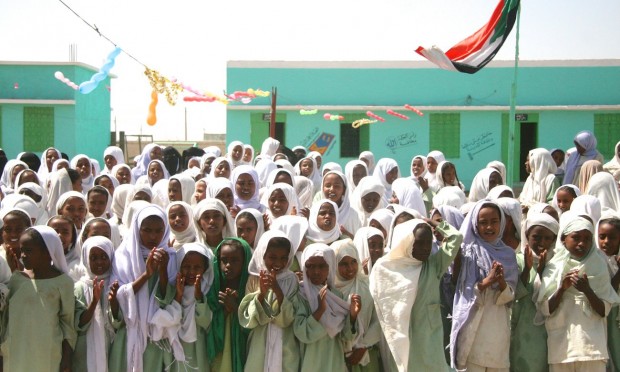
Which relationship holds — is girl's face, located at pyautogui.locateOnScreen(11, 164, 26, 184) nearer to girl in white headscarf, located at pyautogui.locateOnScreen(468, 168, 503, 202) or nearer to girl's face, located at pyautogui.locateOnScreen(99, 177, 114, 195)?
girl's face, located at pyautogui.locateOnScreen(99, 177, 114, 195)

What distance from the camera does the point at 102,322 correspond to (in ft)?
15.9

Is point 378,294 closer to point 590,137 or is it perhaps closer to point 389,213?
point 389,213

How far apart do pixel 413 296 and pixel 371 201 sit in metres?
2.61

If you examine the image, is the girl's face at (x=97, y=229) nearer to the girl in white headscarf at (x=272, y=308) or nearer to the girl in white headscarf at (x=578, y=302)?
the girl in white headscarf at (x=272, y=308)

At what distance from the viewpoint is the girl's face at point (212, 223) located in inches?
229

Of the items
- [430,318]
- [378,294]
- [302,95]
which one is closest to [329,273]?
[378,294]

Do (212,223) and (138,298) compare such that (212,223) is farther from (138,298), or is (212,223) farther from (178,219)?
(138,298)

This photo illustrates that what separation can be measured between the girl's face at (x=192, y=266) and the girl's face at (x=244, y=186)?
2638 millimetres

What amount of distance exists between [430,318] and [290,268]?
40.8 inches

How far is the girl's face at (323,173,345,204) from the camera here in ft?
24.8

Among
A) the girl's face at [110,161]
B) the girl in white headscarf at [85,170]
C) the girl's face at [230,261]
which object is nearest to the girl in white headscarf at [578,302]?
the girl's face at [230,261]

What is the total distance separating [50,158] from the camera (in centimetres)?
1078

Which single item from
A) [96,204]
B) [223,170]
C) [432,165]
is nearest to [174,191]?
[96,204]

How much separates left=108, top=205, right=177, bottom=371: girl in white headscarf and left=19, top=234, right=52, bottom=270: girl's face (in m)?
0.42
